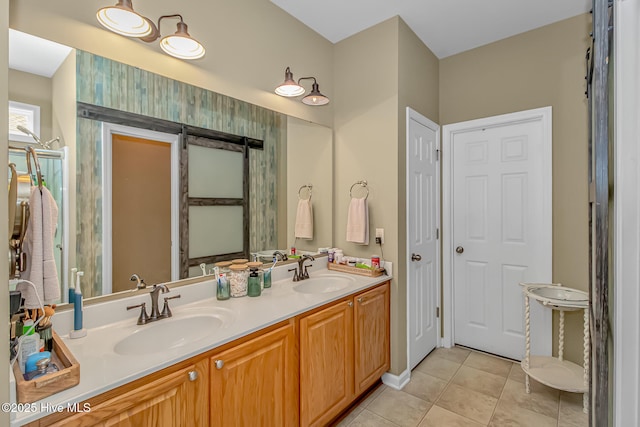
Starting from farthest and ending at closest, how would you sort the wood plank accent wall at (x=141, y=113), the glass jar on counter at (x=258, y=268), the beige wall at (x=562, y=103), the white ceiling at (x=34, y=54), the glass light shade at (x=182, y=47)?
the beige wall at (x=562, y=103) → the glass jar on counter at (x=258, y=268) → the glass light shade at (x=182, y=47) → the wood plank accent wall at (x=141, y=113) → the white ceiling at (x=34, y=54)

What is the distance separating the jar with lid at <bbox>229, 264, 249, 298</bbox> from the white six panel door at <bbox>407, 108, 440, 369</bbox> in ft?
4.37

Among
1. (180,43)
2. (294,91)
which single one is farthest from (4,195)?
(294,91)

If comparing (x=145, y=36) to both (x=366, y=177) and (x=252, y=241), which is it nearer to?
(x=252, y=241)

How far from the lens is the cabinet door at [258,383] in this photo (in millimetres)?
1257

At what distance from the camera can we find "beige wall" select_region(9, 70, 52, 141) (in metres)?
1.22

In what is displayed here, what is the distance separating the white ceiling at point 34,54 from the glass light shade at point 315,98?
4.57 feet

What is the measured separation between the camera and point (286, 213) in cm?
242

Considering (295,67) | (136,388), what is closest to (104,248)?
(136,388)

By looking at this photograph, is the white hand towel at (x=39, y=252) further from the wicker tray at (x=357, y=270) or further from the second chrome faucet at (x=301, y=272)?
the wicker tray at (x=357, y=270)

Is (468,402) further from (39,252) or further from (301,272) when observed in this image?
(39,252)

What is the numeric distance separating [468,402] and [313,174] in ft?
6.77

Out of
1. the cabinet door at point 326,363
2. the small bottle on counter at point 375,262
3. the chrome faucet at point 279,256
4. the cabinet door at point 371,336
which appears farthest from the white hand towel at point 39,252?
the small bottle on counter at point 375,262

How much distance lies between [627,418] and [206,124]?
2.06 meters

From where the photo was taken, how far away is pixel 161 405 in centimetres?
108
